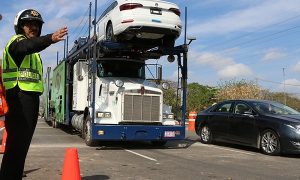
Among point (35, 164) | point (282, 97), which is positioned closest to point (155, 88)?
point (35, 164)

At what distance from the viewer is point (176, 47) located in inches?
535

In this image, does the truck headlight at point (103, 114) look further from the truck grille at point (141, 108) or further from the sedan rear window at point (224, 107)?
the sedan rear window at point (224, 107)

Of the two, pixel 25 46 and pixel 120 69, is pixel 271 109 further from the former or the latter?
pixel 25 46

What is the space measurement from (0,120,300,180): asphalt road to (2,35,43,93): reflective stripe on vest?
10.3 feet

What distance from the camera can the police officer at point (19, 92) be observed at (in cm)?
458

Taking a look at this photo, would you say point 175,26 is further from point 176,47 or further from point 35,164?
point 35,164

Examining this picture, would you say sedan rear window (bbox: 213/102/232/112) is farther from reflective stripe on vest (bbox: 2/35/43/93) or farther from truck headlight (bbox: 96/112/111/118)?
reflective stripe on vest (bbox: 2/35/43/93)

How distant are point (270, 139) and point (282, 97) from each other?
61754mm

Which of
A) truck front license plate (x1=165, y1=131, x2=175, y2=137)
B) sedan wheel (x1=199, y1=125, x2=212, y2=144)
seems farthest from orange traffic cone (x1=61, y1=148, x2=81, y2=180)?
sedan wheel (x1=199, y1=125, x2=212, y2=144)

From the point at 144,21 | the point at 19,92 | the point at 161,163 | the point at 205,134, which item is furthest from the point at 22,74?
the point at 205,134

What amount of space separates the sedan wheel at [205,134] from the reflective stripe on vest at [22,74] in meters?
10.3

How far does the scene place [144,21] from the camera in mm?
12164

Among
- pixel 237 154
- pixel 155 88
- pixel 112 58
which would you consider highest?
pixel 112 58

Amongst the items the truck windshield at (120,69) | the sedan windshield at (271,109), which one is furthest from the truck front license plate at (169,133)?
the sedan windshield at (271,109)
